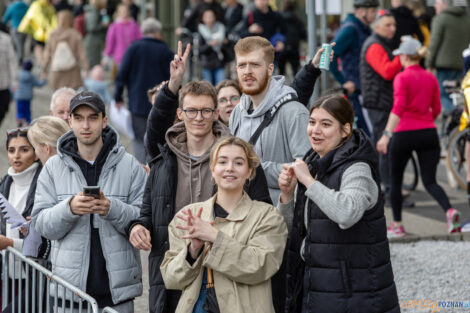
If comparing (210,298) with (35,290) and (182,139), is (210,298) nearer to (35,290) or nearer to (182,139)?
(182,139)

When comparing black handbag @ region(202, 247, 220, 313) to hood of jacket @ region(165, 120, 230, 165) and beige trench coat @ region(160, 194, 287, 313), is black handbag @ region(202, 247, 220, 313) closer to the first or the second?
beige trench coat @ region(160, 194, 287, 313)

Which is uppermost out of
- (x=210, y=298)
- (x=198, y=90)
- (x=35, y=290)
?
(x=198, y=90)

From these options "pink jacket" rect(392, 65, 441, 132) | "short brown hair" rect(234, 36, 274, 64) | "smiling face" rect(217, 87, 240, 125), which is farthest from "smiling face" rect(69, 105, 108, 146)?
"pink jacket" rect(392, 65, 441, 132)

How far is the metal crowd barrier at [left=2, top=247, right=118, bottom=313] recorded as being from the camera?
4980 millimetres

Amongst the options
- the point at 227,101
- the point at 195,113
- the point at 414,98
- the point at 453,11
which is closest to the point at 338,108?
the point at 195,113

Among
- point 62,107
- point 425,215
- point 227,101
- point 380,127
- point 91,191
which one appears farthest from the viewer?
point 380,127

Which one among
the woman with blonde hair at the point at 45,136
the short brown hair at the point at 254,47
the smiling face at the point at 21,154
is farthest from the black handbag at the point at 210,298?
the smiling face at the point at 21,154

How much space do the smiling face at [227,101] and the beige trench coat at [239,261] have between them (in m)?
2.21

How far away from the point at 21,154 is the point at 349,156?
247 centimetres

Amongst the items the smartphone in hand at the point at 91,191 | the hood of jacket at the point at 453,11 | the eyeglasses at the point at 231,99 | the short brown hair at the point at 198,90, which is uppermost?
the hood of jacket at the point at 453,11

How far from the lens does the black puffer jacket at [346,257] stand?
4.56 m

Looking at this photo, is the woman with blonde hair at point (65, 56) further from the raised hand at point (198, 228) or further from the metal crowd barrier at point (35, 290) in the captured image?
the raised hand at point (198, 228)

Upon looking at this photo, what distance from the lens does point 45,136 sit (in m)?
5.96

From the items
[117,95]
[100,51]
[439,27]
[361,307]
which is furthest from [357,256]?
[100,51]
